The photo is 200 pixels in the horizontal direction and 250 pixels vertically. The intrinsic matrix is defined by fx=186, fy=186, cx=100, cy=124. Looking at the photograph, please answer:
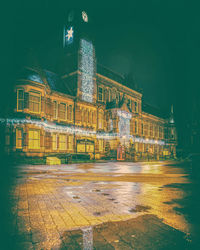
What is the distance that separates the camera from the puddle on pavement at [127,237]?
2.61m

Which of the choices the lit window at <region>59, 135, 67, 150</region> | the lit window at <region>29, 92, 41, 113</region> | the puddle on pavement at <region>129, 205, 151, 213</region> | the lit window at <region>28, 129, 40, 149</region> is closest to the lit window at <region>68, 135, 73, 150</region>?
the lit window at <region>59, 135, 67, 150</region>

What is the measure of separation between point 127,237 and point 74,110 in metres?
27.1

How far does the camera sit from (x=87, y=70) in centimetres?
3197

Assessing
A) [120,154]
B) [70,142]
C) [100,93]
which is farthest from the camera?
[100,93]

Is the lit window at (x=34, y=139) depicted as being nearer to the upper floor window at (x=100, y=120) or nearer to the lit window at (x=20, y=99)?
the lit window at (x=20, y=99)

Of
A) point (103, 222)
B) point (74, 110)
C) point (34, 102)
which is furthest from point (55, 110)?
point (103, 222)

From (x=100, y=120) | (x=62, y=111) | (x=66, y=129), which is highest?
(x=62, y=111)

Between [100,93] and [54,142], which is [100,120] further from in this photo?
[54,142]

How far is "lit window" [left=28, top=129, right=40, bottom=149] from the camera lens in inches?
891

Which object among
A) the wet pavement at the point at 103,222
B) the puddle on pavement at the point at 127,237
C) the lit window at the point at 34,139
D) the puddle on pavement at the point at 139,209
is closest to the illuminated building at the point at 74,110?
the lit window at the point at 34,139

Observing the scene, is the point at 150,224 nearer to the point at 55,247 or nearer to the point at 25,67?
the point at 55,247

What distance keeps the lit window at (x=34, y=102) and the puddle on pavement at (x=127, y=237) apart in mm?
21827

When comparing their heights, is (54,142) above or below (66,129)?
below

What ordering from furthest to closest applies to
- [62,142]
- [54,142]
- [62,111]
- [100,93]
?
[100,93] → [62,111] → [62,142] → [54,142]
